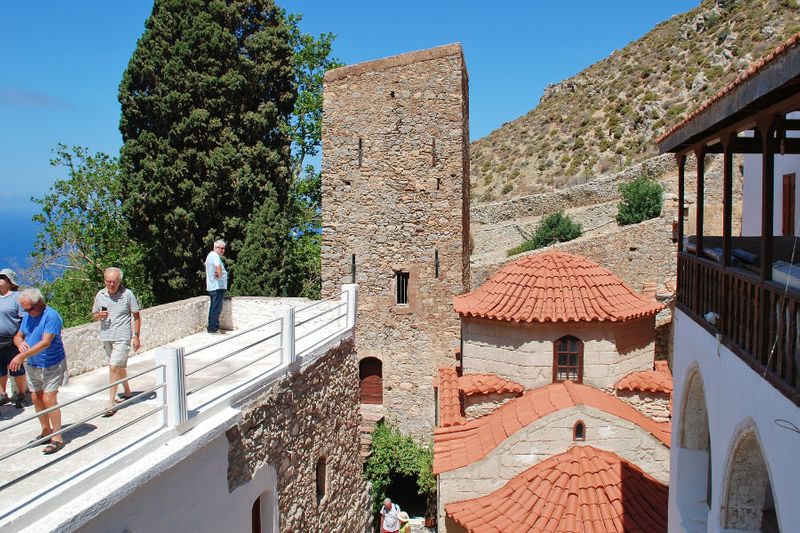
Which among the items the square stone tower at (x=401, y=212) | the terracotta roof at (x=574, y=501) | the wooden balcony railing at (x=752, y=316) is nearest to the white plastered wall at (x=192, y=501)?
the terracotta roof at (x=574, y=501)

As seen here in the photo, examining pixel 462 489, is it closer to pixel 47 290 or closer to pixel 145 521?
pixel 145 521

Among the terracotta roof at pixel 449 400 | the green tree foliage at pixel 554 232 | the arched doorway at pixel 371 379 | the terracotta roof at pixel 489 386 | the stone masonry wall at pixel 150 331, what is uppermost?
the green tree foliage at pixel 554 232

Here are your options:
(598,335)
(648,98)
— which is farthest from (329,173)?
(648,98)

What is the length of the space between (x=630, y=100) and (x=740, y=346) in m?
46.0

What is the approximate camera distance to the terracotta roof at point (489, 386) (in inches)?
445

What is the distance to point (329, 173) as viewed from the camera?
1752cm

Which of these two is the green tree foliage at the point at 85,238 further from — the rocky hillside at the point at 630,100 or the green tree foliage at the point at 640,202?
the rocky hillside at the point at 630,100

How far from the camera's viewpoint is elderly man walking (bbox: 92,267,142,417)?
6.47 m

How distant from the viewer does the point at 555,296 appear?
11.4m

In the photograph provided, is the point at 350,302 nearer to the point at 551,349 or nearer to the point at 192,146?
the point at 551,349

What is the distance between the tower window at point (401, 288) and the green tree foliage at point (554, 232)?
13156 mm

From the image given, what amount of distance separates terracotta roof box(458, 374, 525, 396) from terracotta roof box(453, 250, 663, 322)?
1153 mm

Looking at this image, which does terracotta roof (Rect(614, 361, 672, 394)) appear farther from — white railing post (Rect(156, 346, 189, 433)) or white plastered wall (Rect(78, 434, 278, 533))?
white railing post (Rect(156, 346, 189, 433))

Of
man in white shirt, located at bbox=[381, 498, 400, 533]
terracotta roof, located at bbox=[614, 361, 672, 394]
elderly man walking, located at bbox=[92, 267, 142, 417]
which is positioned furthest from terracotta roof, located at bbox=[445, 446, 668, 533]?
elderly man walking, located at bbox=[92, 267, 142, 417]
